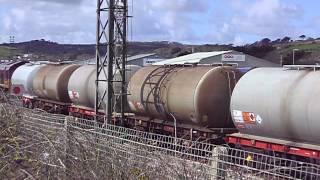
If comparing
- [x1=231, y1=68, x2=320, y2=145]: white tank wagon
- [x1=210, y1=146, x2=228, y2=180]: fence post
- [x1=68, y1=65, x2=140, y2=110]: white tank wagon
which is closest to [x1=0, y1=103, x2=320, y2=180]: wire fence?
[x1=210, y1=146, x2=228, y2=180]: fence post

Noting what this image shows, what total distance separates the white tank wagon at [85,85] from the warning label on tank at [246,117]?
32.1 feet

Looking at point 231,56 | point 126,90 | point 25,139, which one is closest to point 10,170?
point 25,139

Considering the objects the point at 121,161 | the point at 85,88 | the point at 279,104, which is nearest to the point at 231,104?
the point at 279,104

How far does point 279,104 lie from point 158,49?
3937 inches

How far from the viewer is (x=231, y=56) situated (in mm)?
52375

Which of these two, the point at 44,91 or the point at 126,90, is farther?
the point at 44,91

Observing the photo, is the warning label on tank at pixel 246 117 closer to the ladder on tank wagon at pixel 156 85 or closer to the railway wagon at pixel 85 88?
the ladder on tank wagon at pixel 156 85

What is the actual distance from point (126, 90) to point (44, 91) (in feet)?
39.8

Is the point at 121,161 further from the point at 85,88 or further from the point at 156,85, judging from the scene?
the point at 85,88

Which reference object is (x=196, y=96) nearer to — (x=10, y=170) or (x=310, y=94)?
(x=310, y=94)

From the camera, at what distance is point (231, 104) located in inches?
686

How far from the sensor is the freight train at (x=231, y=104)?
1456cm

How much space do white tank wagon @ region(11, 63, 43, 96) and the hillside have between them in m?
42.1

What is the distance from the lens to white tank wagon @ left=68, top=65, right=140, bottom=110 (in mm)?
26953
